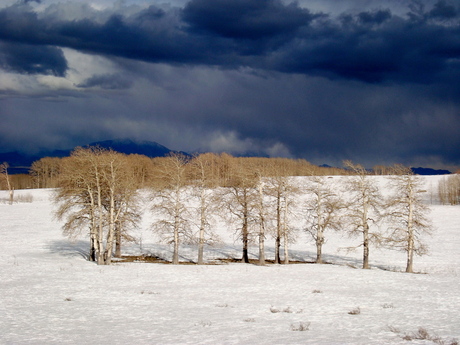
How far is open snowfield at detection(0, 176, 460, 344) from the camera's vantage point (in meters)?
16.6

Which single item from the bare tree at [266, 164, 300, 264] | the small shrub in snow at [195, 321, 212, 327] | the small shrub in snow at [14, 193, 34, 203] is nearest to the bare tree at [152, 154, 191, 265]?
the bare tree at [266, 164, 300, 264]

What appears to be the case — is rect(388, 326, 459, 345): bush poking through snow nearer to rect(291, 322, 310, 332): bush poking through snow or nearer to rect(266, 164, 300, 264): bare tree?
rect(291, 322, 310, 332): bush poking through snow

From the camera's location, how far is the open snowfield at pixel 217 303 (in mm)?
16578

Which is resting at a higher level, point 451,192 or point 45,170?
point 45,170

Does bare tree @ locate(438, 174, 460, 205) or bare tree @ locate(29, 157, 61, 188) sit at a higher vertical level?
bare tree @ locate(29, 157, 61, 188)

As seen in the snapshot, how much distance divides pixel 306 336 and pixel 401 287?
1714 cm

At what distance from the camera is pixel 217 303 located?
23.8m

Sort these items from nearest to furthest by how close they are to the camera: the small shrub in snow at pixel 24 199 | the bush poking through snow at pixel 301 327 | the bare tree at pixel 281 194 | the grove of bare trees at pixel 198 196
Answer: the bush poking through snow at pixel 301 327
the grove of bare trees at pixel 198 196
the bare tree at pixel 281 194
the small shrub in snow at pixel 24 199

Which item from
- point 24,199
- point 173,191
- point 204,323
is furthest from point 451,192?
point 24,199

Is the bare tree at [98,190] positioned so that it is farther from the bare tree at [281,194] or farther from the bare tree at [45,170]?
the bare tree at [45,170]

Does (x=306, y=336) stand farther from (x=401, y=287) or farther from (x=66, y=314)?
(x=401, y=287)

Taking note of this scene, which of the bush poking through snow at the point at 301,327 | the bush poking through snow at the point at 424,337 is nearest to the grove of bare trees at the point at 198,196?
the bush poking through snow at the point at 301,327

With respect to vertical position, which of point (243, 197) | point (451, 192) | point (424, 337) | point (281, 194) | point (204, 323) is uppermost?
point (451, 192)

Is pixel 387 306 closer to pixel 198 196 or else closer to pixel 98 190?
pixel 198 196
